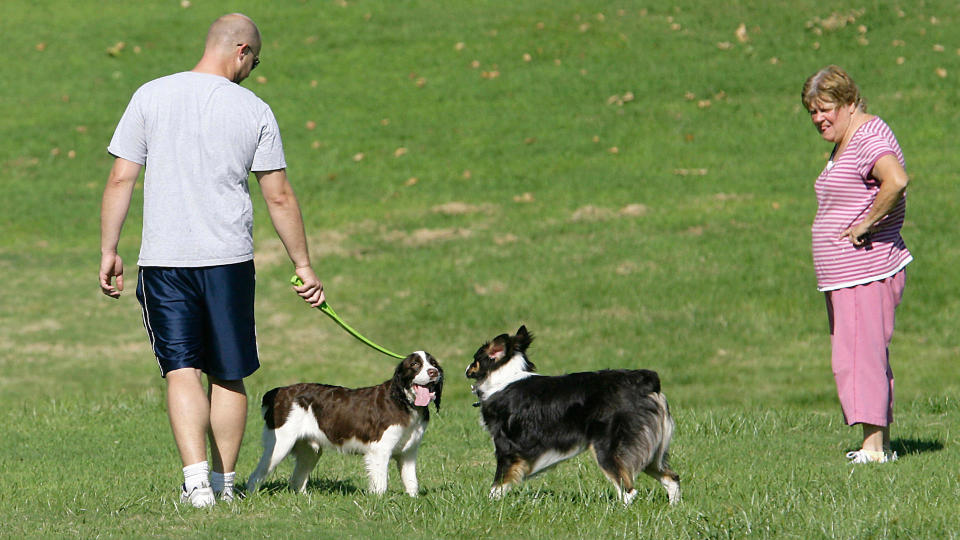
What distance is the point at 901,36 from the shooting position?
2545 cm

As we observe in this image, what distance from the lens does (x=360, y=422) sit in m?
7.53

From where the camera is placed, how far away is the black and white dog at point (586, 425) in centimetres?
646

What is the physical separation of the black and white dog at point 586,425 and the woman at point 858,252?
1.91 m

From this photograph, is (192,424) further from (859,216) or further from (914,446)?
(914,446)

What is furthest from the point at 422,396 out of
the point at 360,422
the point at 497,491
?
the point at 497,491

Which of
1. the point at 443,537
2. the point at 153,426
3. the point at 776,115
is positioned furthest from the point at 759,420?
the point at 776,115

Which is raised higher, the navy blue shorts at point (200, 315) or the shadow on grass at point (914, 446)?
the navy blue shorts at point (200, 315)

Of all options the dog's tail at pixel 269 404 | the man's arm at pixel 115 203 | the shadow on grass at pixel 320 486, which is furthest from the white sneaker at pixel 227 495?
the man's arm at pixel 115 203

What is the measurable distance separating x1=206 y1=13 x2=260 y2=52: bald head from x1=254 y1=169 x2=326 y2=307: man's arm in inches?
29.4

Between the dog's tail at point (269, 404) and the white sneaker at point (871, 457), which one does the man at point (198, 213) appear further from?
the white sneaker at point (871, 457)

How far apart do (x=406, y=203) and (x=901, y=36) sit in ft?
41.3

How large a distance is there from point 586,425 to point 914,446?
11.0 ft

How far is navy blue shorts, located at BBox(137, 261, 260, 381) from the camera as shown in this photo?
6266 millimetres

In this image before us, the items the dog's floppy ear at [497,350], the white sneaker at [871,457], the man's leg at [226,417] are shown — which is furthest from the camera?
the white sneaker at [871,457]
